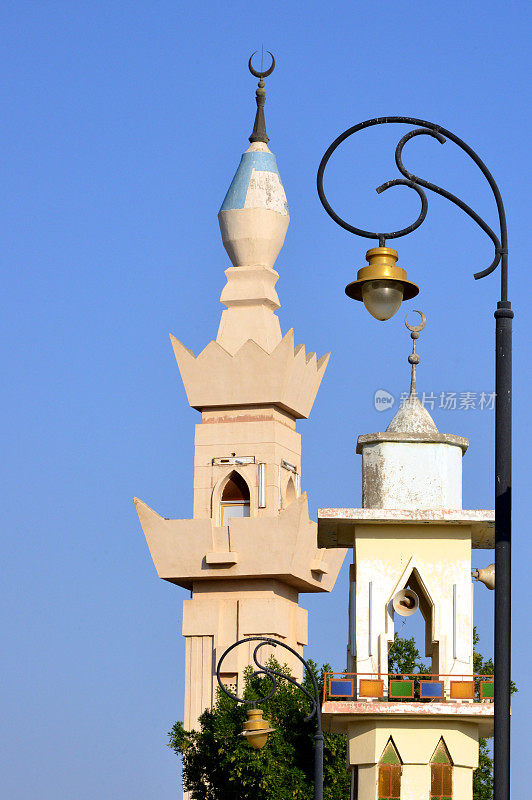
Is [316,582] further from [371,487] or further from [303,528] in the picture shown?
[371,487]

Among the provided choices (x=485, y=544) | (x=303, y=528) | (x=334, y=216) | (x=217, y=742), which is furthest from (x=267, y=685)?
(x=334, y=216)

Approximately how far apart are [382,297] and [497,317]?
164 cm

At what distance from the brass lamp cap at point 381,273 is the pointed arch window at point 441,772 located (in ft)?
48.2

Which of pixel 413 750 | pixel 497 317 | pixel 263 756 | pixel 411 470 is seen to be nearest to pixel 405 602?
pixel 411 470

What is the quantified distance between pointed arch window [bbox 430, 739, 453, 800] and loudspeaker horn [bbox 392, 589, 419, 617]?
2.44 metres

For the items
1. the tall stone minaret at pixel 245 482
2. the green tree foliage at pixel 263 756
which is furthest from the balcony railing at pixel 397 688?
the tall stone minaret at pixel 245 482

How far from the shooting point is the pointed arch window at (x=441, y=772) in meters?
30.3

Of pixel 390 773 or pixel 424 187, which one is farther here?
pixel 390 773

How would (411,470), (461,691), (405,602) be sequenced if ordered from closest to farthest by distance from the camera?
(461,691)
(405,602)
(411,470)

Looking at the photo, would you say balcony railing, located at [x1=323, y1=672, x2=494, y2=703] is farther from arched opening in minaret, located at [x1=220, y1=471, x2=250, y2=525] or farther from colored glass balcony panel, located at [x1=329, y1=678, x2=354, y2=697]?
arched opening in minaret, located at [x1=220, y1=471, x2=250, y2=525]

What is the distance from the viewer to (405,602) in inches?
1235

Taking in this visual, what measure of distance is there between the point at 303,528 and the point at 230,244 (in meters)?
9.80

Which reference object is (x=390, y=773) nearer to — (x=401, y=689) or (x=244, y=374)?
(x=401, y=689)

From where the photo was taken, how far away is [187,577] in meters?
50.8
